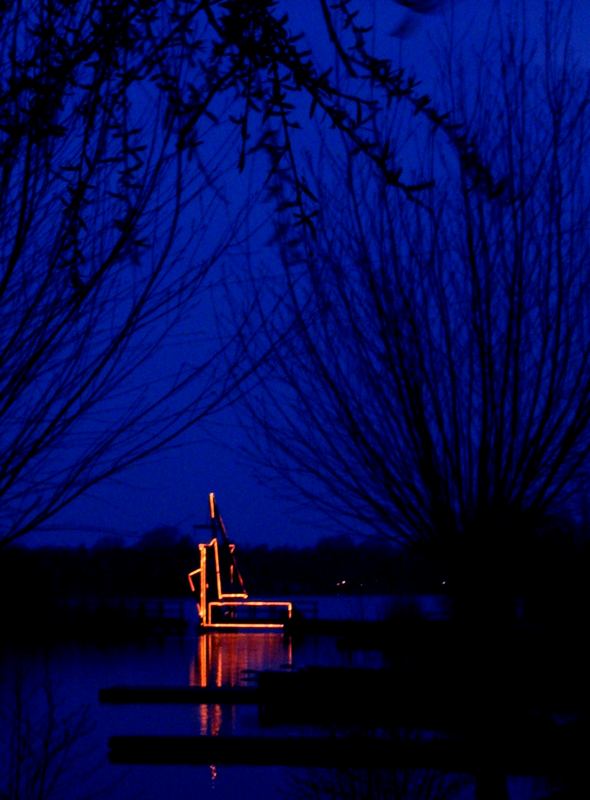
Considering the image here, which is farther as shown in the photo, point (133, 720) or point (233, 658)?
point (233, 658)

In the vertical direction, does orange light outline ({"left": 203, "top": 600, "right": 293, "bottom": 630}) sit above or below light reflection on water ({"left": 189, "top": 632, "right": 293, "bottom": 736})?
above

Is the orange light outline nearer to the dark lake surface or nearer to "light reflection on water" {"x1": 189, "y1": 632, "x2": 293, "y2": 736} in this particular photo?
"light reflection on water" {"x1": 189, "y1": 632, "x2": 293, "y2": 736}

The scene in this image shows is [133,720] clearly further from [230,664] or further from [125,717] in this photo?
[230,664]

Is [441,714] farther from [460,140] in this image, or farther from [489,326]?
[460,140]

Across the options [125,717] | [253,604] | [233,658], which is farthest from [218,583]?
[125,717]

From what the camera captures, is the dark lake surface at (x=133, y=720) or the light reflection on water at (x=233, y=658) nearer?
the dark lake surface at (x=133, y=720)

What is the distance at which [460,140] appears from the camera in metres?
3.01

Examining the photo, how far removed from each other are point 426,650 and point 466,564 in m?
9.48

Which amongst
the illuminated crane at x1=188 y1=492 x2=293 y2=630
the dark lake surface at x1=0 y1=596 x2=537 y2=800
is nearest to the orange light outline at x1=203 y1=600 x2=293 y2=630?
the illuminated crane at x1=188 y1=492 x2=293 y2=630

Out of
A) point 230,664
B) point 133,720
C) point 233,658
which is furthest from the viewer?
point 233,658

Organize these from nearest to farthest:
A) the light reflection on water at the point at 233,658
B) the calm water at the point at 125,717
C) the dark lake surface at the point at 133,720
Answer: the dark lake surface at the point at 133,720 < the calm water at the point at 125,717 < the light reflection on water at the point at 233,658

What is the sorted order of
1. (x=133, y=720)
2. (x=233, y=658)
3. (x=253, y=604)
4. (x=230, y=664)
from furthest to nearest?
1. (x=253, y=604)
2. (x=233, y=658)
3. (x=230, y=664)
4. (x=133, y=720)

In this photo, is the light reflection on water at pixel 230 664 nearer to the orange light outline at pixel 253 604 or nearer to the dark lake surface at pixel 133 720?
the dark lake surface at pixel 133 720

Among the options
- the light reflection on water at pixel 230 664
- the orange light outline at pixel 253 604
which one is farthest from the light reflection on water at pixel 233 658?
the orange light outline at pixel 253 604
